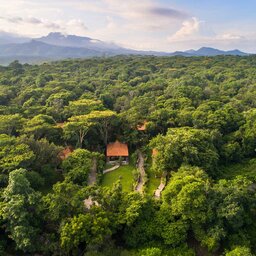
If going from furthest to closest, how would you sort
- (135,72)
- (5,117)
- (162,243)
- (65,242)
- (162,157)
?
(135,72), (5,117), (162,157), (162,243), (65,242)

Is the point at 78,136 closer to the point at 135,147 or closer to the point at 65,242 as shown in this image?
the point at 135,147

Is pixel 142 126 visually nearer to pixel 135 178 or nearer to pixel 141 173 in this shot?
pixel 141 173

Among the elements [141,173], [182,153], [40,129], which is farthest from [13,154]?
[182,153]

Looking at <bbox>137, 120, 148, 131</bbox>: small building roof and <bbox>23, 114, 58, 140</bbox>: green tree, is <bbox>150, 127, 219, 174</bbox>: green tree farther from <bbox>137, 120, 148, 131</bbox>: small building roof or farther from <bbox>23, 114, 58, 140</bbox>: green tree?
<bbox>23, 114, 58, 140</bbox>: green tree

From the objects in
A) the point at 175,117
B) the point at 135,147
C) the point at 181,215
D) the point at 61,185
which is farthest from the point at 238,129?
the point at 61,185

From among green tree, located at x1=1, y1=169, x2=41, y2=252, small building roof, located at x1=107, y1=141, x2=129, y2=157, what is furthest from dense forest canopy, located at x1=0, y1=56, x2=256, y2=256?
small building roof, located at x1=107, y1=141, x2=129, y2=157

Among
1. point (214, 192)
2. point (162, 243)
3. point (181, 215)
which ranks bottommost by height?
point (162, 243)
